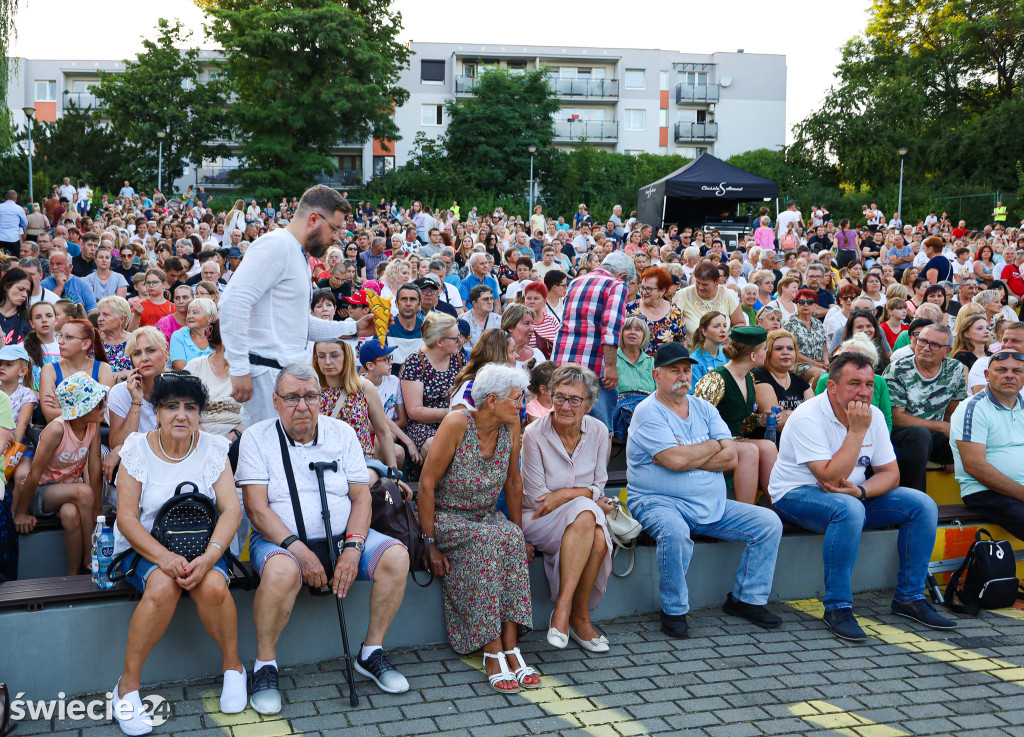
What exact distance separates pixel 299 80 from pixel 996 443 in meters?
36.7

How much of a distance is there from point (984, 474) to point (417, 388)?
3.58m

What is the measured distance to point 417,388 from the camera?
625cm

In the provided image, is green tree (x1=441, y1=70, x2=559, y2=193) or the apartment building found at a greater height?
the apartment building

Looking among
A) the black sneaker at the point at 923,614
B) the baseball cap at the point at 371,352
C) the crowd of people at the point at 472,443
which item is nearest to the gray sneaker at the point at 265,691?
the crowd of people at the point at 472,443

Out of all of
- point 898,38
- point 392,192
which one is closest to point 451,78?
point 392,192

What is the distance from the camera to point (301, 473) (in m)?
4.32

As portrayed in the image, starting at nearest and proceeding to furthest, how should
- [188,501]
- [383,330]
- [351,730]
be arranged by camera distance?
[351,730] < [188,501] < [383,330]

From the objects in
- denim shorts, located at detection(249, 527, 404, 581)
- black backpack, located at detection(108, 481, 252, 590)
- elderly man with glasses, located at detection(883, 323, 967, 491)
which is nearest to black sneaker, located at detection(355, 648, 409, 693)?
denim shorts, located at detection(249, 527, 404, 581)

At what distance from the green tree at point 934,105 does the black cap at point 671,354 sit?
123 feet

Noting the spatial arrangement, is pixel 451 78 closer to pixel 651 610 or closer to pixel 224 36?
pixel 224 36

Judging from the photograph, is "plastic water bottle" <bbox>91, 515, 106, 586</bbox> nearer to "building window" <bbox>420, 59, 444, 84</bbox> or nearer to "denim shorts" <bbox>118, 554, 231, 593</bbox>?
"denim shorts" <bbox>118, 554, 231, 593</bbox>

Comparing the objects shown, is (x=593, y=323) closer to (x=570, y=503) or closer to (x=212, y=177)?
(x=570, y=503)

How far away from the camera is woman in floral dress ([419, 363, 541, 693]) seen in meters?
4.43

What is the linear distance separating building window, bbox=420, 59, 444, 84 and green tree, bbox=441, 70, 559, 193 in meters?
8.76
